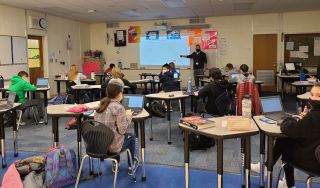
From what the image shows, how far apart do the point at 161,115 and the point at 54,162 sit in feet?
9.26

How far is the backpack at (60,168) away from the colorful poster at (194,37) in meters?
8.88

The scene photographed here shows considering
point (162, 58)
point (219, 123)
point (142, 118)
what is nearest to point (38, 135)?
point (142, 118)

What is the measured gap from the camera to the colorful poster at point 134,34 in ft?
41.0

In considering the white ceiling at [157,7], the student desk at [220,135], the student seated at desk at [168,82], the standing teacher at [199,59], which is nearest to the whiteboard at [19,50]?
the white ceiling at [157,7]

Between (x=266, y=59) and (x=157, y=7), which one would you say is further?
(x=266, y=59)

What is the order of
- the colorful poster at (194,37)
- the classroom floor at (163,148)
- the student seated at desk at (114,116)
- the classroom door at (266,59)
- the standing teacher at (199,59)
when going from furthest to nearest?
1. the colorful poster at (194,37)
2. the standing teacher at (199,59)
3. the classroom door at (266,59)
4. the classroom floor at (163,148)
5. the student seated at desk at (114,116)

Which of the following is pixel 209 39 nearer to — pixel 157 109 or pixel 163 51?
pixel 163 51

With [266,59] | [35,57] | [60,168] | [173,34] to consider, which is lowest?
[60,168]

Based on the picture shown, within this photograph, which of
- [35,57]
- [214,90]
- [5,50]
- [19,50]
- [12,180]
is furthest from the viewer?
[35,57]

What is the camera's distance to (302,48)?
10.8 metres

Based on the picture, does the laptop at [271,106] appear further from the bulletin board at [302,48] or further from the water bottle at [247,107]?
the bulletin board at [302,48]

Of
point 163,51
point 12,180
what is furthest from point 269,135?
point 163,51

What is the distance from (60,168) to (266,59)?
9396 mm

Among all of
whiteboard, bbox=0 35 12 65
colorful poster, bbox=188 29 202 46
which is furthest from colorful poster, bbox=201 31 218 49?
whiteboard, bbox=0 35 12 65
